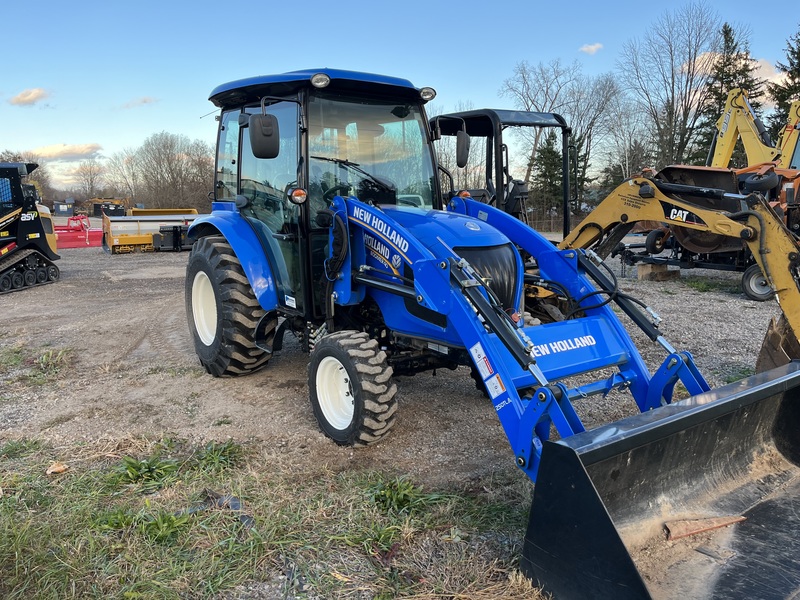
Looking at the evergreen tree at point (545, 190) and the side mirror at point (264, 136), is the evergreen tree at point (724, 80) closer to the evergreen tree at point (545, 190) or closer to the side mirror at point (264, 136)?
the evergreen tree at point (545, 190)

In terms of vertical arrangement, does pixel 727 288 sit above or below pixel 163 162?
below

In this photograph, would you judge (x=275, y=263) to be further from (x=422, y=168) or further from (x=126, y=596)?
(x=126, y=596)

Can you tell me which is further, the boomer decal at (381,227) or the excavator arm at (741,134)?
the excavator arm at (741,134)

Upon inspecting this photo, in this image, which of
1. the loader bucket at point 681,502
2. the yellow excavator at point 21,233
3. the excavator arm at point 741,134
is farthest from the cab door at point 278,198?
the excavator arm at point 741,134

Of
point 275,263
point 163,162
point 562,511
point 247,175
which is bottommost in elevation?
point 562,511

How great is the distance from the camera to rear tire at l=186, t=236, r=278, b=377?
17.2 feet

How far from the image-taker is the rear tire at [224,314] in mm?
5230

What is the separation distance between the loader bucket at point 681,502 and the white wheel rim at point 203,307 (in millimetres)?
4356

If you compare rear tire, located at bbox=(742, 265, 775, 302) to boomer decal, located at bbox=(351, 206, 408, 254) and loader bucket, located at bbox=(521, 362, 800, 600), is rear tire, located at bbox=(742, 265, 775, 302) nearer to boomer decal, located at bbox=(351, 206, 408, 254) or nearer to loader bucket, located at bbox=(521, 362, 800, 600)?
loader bucket, located at bbox=(521, 362, 800, 600)

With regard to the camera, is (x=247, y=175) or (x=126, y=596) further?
(x=247, y=175)

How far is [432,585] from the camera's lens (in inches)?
103

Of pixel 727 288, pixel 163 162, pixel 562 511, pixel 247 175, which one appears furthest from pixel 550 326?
pixel 163 162

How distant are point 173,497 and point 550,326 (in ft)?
7.69

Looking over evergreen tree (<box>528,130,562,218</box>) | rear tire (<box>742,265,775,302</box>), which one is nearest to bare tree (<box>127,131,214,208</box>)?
evergreen tree (<box>528,130,562,218</box>)
